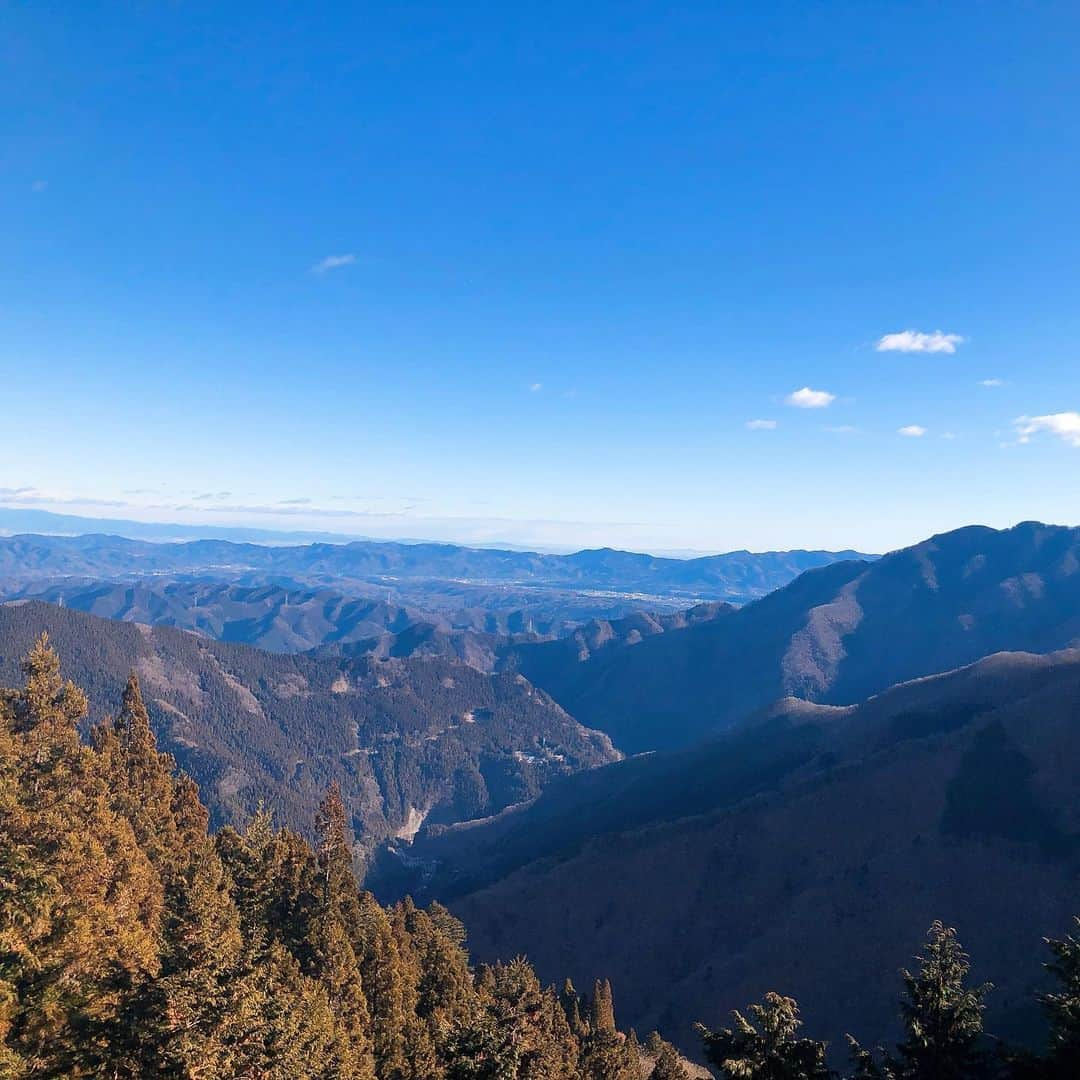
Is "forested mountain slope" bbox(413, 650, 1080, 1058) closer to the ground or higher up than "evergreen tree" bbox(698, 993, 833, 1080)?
closer to the ground

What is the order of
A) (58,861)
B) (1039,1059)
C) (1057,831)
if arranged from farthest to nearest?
1. (1057,831)
2. (58,861)
3. (1039,1059)

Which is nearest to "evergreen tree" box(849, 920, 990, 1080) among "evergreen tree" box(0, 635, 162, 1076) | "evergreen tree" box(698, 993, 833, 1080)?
"evergreen tree" box(698, 993, 833, 1080)

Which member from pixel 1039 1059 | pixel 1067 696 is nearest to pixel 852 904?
pixel 1067 696

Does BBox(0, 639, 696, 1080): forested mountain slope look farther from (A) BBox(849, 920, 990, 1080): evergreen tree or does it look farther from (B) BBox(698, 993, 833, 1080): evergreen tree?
(A) BBox(849, 920, 990, 1080): evergreen tree

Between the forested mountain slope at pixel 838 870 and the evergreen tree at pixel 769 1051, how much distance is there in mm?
70238

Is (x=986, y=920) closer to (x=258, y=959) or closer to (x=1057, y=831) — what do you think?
(x=1057, y=831)

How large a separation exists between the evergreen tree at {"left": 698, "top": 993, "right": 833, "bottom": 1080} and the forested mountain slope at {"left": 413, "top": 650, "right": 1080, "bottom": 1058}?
2765 inches

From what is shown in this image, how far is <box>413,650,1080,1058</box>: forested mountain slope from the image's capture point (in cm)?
9556

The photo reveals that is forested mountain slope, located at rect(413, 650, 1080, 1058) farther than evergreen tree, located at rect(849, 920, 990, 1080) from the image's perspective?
Yes

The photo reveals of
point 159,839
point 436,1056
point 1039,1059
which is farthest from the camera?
point 159,839

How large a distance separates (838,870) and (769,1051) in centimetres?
10717

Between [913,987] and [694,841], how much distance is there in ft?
391

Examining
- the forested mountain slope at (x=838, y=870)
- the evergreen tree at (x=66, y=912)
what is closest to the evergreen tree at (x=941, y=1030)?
the evergreen tree at (x=66, y=912)

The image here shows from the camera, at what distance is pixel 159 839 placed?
51.0 m
